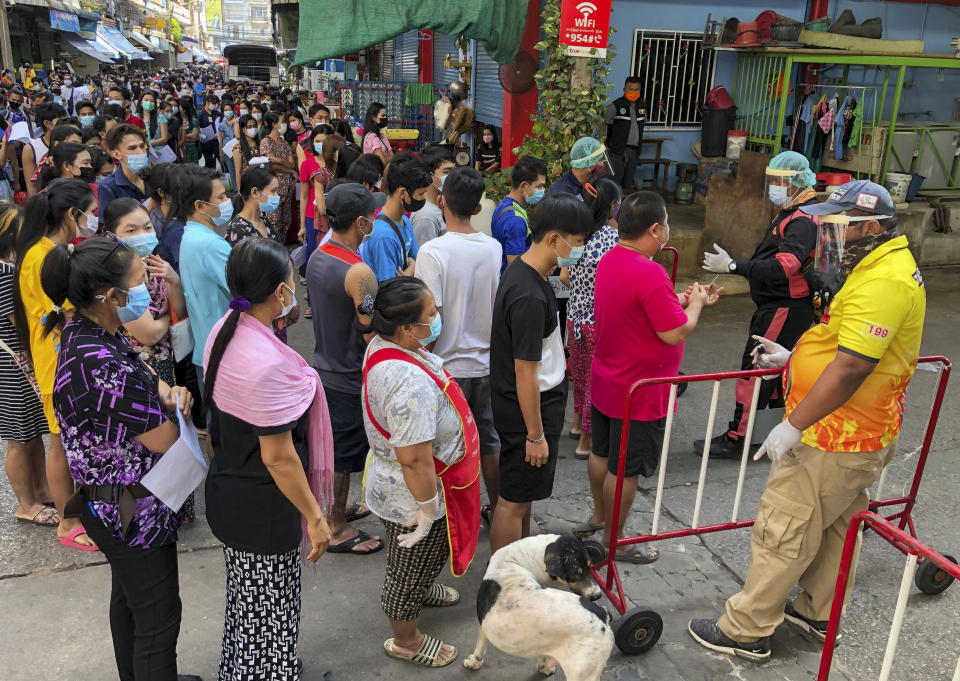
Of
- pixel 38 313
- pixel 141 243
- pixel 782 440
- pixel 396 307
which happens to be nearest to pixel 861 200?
pixel 782 440

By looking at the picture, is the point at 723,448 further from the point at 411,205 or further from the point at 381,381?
the point at 381,381

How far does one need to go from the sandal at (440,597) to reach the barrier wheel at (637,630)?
80 centimetres

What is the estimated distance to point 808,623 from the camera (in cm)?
325

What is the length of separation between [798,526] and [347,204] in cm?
242

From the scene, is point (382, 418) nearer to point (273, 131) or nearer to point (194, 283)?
point (194, 283)

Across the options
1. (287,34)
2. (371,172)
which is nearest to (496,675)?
(371,172)

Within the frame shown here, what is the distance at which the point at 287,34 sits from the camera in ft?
88.5

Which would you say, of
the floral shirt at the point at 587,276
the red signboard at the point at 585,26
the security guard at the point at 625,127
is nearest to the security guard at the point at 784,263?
the floral shirt at the point at 587,276

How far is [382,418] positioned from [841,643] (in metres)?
2.27

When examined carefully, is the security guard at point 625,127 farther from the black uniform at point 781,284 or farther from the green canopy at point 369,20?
the black uniform at point 781,284

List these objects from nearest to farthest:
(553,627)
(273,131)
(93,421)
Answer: (93,421)
(553,627)
(273,131)

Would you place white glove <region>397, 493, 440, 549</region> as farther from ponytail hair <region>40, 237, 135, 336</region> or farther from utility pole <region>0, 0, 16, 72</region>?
utility pole <region>0, 0, 16, 72</region>

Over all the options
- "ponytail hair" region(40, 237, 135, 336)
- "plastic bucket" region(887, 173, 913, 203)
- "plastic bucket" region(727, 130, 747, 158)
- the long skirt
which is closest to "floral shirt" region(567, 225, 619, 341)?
the long skirt

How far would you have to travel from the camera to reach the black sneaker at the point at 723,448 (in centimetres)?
495
